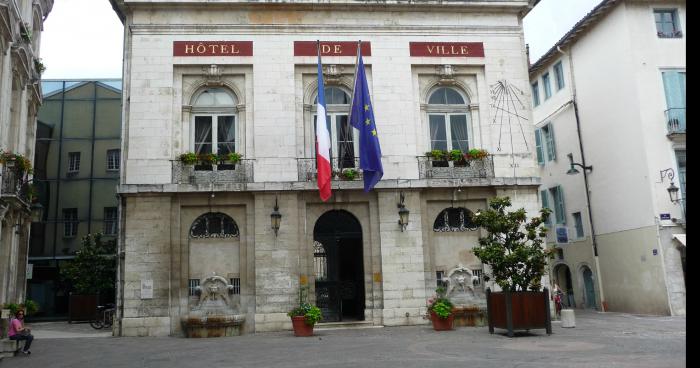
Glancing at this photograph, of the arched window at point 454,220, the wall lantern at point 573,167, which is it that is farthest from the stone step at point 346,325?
the wall lantern at point 573,167

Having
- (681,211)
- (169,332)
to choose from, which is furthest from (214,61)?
(681,211)

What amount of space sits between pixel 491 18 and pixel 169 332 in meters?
15.0

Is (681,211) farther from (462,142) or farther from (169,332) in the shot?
(169,332)

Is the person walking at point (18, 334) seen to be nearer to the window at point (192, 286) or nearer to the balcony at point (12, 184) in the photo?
the balcony at point (12, 184)

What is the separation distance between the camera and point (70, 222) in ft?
96.0

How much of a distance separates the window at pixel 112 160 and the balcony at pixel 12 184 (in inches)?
460

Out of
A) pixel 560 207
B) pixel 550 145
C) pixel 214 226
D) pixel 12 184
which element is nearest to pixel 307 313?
pixel 214 226

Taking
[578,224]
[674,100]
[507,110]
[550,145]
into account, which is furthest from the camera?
[550,145]

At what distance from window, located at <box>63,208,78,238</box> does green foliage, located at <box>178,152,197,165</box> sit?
13.6m

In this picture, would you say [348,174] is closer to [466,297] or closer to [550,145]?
[466,297]

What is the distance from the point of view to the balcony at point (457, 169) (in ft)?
64.7

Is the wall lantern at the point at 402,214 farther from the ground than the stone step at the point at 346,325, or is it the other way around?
the wall lantern at the point at 402,214

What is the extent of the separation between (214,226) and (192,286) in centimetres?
201

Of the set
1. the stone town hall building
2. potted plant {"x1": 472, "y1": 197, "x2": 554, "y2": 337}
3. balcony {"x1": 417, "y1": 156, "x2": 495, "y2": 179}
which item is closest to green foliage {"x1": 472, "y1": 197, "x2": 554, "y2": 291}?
potted plant {"x1": 472, "y1": 197, "x2": 554, "y2": 337}
